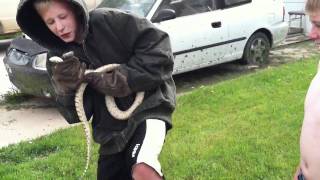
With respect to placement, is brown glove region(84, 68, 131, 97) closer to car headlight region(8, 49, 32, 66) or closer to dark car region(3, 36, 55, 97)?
dark car region(3, 36, 55, 97)

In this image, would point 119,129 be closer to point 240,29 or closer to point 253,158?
point 253,158

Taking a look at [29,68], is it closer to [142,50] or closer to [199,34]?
[199,34]

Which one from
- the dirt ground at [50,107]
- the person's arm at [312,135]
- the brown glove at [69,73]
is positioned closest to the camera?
the person's arm at [312,135]

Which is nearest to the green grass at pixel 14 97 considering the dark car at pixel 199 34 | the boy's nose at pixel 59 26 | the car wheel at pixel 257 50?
the dark car at pixel 199 34

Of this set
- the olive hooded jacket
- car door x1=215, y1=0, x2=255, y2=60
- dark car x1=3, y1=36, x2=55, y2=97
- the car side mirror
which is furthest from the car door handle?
the olive hooded jacket

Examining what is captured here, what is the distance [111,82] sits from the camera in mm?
2646

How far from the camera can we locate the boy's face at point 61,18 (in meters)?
2.62

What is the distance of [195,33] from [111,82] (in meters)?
4.86

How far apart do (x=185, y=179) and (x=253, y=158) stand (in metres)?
0.62

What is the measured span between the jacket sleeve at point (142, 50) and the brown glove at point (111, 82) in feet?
0.09

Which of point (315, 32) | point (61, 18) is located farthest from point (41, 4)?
point (315, 32)

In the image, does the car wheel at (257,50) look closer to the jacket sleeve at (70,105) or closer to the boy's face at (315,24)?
the jacket sleeve at (70,105)

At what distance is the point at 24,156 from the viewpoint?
502cm

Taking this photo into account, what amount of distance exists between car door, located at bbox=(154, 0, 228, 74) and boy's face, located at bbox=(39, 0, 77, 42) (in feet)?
14.6
